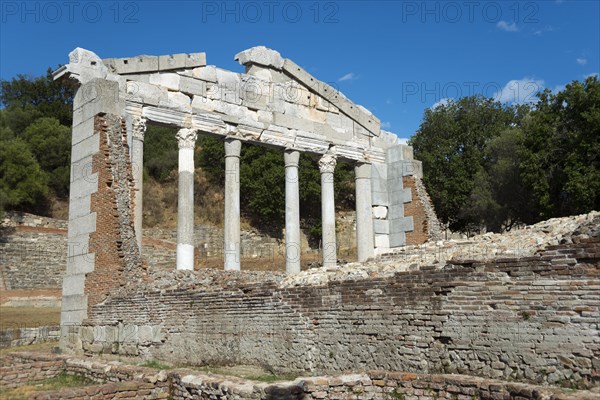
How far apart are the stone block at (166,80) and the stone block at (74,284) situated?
6.56 m

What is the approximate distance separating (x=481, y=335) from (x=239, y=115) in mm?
14491

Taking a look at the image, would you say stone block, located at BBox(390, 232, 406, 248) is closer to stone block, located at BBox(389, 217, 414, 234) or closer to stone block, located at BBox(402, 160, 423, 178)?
stone block, located at BBox(389, 217, 414, 234)

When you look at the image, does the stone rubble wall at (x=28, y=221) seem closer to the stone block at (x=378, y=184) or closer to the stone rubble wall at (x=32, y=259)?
the stone rubble wall at (x=32, y=259)

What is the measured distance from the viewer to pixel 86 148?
16906 millimetres

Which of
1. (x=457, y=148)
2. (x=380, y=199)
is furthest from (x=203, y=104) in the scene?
(x=457, y=148)

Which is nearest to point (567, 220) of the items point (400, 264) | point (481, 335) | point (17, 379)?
point (400, 264)

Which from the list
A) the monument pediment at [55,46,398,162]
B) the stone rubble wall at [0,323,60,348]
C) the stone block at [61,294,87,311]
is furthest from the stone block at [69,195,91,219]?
the stone rubble wall at [0,323,60,348]

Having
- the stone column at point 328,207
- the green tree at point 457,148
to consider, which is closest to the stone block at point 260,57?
the stone column at point 328,207

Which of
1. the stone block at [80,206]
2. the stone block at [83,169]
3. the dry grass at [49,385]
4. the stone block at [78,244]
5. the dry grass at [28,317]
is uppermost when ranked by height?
the stone block at [83,169]

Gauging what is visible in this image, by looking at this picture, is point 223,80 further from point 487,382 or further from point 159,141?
point 159,141

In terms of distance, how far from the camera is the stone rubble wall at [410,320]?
7402 mm

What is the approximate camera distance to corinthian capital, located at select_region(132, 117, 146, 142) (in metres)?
18.6

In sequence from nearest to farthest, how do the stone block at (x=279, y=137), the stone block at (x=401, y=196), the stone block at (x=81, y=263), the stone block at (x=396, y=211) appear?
the stone block at (x=81, y=263) → the stone block at (x=279, y=137) → the stone block at (x=401, y=196) → the stone block at (x=396, y=211)

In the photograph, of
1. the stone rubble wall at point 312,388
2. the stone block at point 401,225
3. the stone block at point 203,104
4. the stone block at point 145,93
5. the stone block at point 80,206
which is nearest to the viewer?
the stone rubble wall at point 312,388
